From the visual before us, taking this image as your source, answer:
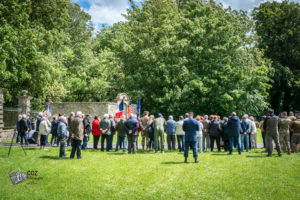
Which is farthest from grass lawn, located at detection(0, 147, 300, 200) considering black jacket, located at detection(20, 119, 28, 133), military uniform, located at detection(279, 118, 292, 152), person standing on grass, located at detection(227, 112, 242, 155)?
black jacket, located at detection(20, 119, 28, 133)

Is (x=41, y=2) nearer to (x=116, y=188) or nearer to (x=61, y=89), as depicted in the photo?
(x=61, y=89)

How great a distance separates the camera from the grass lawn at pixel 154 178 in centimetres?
752

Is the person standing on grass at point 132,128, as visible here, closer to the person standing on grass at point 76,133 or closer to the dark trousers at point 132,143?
the dark trousers at point 132,143

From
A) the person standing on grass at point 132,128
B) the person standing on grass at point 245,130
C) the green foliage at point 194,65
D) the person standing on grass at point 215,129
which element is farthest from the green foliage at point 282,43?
the person standing on grass at point 132,128

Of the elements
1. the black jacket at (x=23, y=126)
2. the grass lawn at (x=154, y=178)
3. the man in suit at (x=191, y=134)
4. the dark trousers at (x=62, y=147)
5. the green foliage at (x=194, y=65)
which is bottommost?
the grass lawn at (x=154, y=178)

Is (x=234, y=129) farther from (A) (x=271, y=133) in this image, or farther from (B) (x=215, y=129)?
(A) (x=271, y=133)

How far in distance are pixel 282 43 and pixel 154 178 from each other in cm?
4006

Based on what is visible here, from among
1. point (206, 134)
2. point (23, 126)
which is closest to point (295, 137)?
point (206, 134)

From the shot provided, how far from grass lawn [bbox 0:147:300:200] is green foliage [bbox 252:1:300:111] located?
31.7m

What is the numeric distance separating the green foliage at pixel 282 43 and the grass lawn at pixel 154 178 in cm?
3175

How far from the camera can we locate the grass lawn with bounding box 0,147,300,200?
24.7ft

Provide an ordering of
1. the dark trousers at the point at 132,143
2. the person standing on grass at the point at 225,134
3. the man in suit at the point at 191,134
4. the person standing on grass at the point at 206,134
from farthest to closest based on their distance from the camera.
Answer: the person standing on grass at the point at 206,134, the person standing on grass at the point at 225,134, the dark trousers at the point at 132,143, the man in suit at the point at 191,134

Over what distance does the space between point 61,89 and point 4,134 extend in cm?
1401

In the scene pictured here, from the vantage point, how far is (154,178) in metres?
9.09
